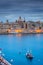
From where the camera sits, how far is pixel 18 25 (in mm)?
5438

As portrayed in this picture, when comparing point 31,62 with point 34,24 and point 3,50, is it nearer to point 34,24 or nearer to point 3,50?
point 3,50

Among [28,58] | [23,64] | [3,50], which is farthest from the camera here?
[3,50]

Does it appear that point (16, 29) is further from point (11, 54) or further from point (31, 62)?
point (31, 62)

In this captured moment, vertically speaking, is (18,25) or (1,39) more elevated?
(18,25)

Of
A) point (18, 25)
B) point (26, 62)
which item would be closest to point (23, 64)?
point (26, 62)

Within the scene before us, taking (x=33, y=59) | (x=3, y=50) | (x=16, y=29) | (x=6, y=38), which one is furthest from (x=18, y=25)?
(x=6, y=38)

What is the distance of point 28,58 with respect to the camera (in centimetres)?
465

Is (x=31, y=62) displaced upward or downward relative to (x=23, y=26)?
downward

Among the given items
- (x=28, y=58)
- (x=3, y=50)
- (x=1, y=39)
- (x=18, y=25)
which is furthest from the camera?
(x=1, y=39)

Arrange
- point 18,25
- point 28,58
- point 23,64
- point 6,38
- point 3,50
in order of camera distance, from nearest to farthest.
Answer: point 23,64, point 28,58, point 3,50, point 18,25, point 6,38

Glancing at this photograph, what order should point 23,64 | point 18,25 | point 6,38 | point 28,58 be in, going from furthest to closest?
1. point 6,38
2. point 18,25
3. point 28,58
4. point 23,64

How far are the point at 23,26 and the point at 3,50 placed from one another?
993 mm

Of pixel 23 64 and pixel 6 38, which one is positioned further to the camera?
pixel 6 38

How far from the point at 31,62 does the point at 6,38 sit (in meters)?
3.10
